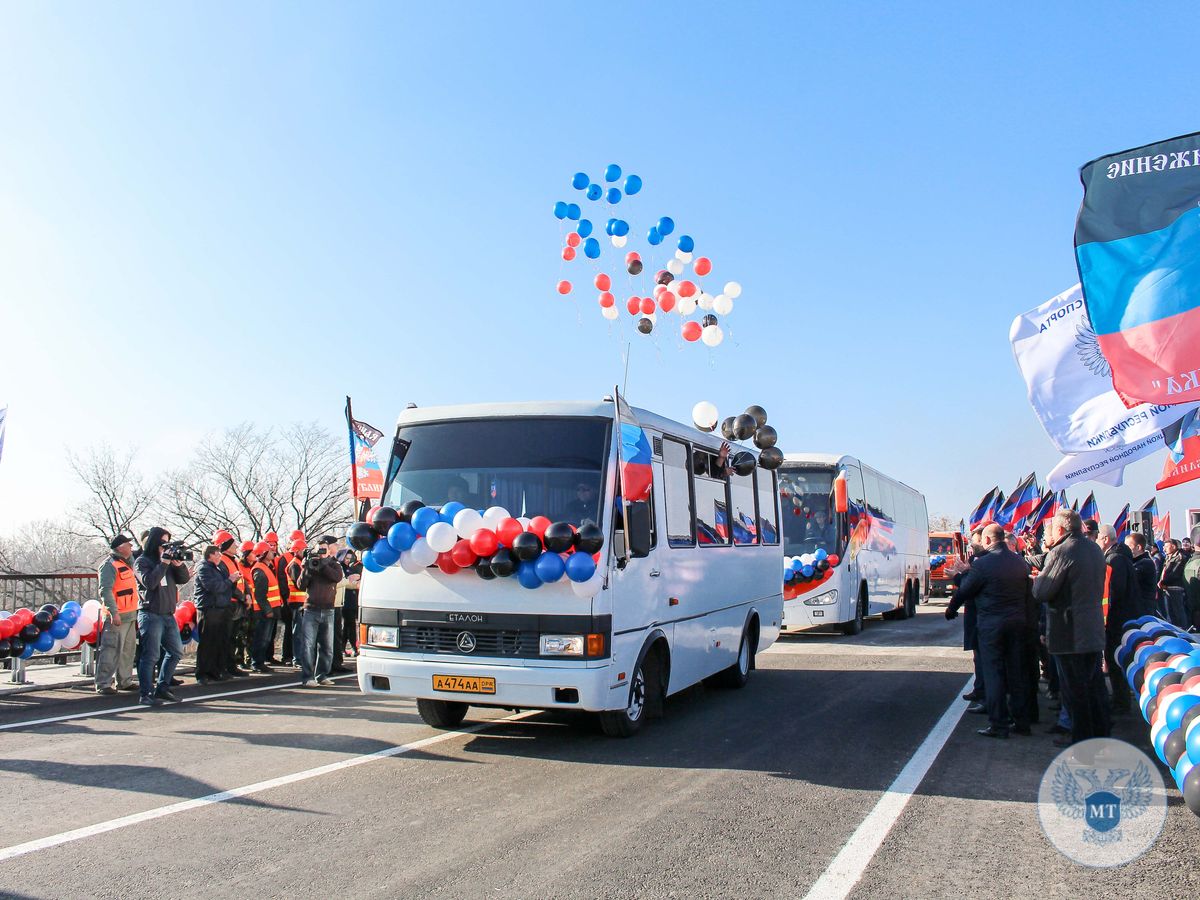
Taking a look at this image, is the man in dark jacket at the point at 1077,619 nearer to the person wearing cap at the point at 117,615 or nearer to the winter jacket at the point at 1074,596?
the winter jacket at the point at 1074,596

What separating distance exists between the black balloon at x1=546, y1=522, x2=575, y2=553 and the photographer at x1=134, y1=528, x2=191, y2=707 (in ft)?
19.3

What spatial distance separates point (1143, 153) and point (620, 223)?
9.40m

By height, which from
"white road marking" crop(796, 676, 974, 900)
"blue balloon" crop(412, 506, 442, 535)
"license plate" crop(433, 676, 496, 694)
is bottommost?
"white road marking" crop(796, 676, 974, 900)

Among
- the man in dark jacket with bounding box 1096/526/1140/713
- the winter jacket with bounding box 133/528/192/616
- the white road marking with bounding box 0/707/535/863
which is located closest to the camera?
the white road marking with bounding box 0/707/535/863

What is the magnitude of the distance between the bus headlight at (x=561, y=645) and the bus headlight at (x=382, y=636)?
1299 mm

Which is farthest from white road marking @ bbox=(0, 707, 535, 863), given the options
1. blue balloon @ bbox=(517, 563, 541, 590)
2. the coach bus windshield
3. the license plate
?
the coach bus windshield

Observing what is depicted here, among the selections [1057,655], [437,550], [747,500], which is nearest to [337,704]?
[437,550]

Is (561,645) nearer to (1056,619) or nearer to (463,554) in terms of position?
(463,554)

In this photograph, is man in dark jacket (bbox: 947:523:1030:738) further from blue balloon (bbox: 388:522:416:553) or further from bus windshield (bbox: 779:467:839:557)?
bus windshield (bbox: 779:467:839:557)

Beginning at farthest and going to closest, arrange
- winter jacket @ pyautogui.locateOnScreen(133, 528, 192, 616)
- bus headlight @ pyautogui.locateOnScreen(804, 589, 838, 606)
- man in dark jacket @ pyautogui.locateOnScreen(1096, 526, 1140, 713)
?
bus headlight @ pyautogui.locateOnScreen(804, 589, 838, 606) < winter jacket @ pyautogui.locateOnScreen(133, 528, 192, 616) < man in dark jacket @ pyautogui.locateOnScreen(1096, 526, 1140, 713)

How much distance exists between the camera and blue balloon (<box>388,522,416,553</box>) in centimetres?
776

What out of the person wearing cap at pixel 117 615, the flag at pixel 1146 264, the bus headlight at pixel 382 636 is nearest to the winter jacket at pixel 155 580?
the person wearing cap at pixel 117 615

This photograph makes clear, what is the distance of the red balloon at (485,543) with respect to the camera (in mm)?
7613

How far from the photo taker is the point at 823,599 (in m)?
18.8
